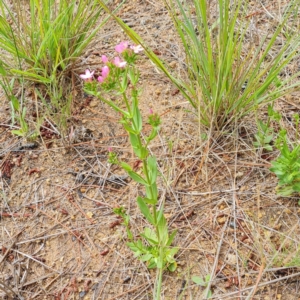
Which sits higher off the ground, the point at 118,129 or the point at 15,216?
the point at 118,129

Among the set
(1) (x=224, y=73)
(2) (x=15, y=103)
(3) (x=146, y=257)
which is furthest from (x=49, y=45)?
(3) (x=146, y=257)

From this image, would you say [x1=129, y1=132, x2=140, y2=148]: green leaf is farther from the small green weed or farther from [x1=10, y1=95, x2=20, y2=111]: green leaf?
[x1=10, y1=95, x2=20, y2=111]: green leaf

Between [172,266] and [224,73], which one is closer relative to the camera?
[172,266]

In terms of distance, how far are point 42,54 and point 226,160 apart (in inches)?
37.3

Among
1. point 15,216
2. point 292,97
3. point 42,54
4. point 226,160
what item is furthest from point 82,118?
point 292,97

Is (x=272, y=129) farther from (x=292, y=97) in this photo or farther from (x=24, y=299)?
(x=24, y=299)

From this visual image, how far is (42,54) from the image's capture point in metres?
1.83

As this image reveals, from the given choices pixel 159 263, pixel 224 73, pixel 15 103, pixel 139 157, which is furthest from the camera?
pixel 15 103

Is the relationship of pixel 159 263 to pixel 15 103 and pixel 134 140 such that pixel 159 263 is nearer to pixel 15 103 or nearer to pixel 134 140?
pixel 134 140

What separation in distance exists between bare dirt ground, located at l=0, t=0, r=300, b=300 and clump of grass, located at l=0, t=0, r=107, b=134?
0.09 metres

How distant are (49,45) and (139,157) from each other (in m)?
0.88

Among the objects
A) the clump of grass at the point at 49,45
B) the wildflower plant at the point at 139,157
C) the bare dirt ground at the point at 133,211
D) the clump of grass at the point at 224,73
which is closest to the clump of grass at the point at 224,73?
the clump of grass at the point at 224,73

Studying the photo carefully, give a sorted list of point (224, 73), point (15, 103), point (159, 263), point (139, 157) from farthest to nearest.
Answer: point (15, 103) → point (224, 73) → point (159, 263) → point (139, 157)

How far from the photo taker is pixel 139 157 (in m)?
1.26
